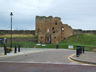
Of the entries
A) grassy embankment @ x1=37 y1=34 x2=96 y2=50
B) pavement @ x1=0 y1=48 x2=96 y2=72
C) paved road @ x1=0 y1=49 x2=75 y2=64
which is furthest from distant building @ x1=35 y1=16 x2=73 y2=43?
pavement @ x1=0 y1=48 x2=96 y2=72

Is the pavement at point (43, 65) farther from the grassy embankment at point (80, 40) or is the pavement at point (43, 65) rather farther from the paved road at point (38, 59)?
the grassy embankment at point (80, 40)

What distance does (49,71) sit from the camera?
1090 centimetres

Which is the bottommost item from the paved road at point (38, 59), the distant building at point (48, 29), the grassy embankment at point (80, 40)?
the paved road at point (38, 59)

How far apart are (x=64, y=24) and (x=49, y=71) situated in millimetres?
57728

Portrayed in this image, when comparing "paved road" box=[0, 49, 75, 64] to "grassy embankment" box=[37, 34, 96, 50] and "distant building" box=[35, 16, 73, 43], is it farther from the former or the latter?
"distant building" box=[35, 16, 73, 43]

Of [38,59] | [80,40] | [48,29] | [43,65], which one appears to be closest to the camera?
[43,65]

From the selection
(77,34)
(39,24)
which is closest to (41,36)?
(39,24)

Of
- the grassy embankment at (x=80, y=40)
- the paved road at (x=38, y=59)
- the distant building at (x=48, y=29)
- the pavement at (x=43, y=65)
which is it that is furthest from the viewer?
the distant building at (x=48, y=29)

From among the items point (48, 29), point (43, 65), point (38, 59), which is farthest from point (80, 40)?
point (43, 65)

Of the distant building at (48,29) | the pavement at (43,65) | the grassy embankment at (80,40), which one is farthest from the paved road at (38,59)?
the distant building at (48,29)

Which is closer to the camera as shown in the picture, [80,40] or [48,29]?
[80,40]

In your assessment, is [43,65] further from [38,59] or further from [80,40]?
[80,40]

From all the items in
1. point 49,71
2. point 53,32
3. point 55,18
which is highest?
point 55,18

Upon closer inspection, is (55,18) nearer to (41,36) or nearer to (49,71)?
(41,36)
